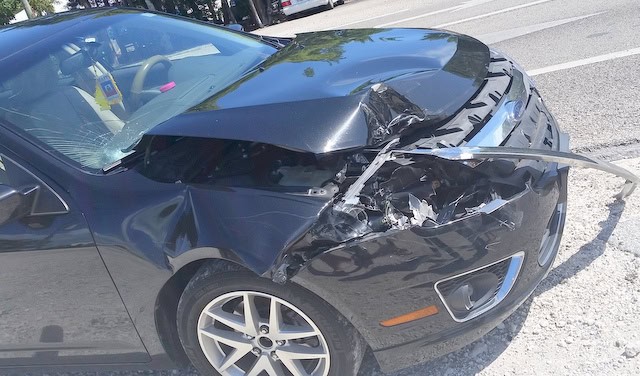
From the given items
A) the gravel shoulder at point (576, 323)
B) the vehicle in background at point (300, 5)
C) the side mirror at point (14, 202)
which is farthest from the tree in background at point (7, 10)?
the gravel shoulder at point (576, 323)

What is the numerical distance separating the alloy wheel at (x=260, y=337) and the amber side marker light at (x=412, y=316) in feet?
0.92

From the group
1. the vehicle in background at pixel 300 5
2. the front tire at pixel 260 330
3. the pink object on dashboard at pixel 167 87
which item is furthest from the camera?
the vehicle in background at pixel 300 5

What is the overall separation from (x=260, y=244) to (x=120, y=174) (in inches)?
29.6

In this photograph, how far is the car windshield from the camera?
282 cm

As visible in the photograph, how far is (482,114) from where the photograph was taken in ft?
9.00

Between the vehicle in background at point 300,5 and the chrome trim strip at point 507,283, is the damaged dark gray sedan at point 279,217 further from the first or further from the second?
the vehicle in background at point 300,5

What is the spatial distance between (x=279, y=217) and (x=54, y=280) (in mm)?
1085

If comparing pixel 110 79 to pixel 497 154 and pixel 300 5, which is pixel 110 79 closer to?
pixel 497 154

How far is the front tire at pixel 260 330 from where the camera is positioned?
235cm

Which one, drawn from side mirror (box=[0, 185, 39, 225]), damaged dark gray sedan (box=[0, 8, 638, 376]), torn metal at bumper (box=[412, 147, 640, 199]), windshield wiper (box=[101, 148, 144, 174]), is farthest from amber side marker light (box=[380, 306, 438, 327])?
side mirror (box=[0, 185, 39, 225])

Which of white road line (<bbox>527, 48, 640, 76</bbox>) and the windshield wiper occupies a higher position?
the windshield wiper

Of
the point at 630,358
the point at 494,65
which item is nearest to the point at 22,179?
the point at 494,65

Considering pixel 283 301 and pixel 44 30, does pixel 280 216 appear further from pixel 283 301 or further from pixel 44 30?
pixel 44 30

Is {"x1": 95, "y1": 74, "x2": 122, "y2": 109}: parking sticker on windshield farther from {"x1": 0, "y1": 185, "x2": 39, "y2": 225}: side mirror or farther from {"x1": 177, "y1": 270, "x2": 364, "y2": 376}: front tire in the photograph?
{"x1": 177, "y1": 270, "x2": 364, "y2": 376}: front tire
